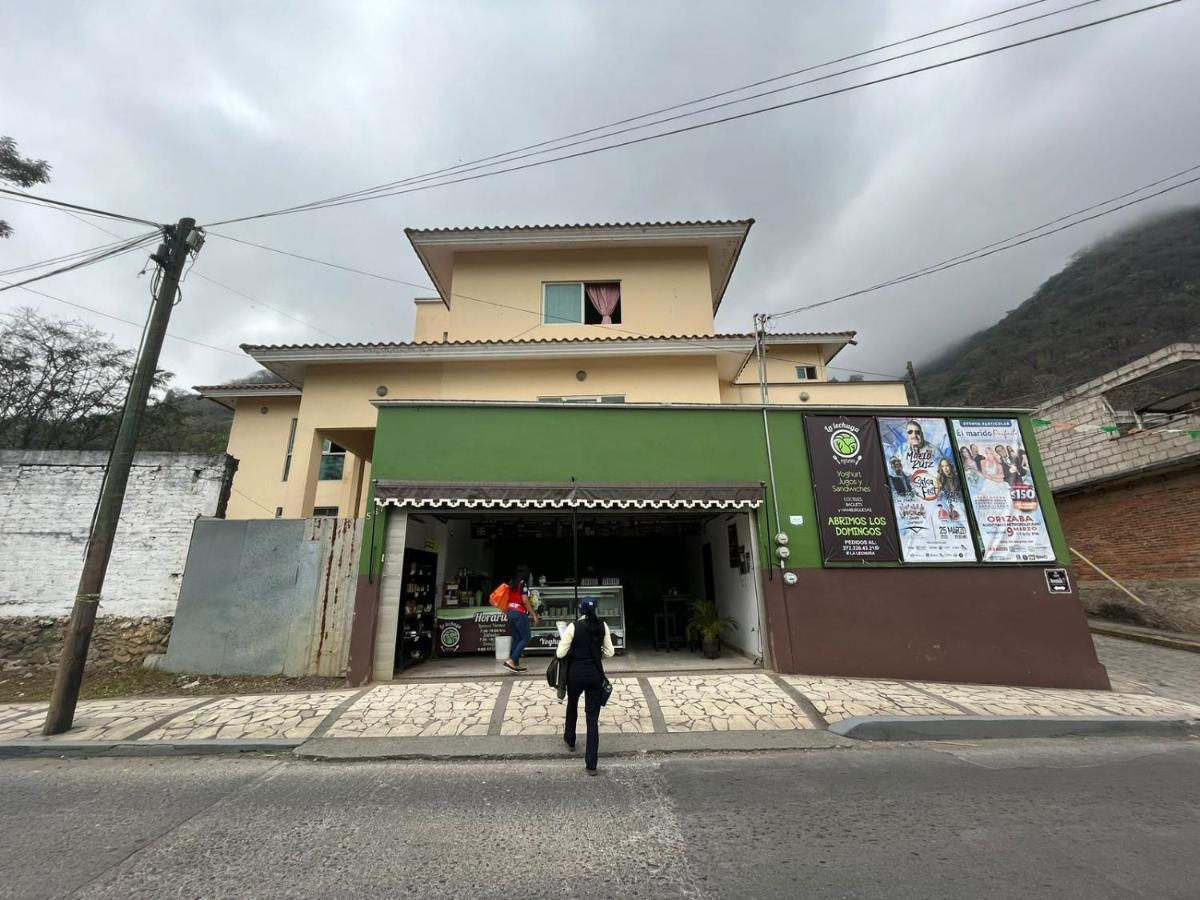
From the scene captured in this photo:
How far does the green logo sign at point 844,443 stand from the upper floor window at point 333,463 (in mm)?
15722

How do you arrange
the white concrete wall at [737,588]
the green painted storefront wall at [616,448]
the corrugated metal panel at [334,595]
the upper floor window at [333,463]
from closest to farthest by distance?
the corrugated metal panel at [334,595]
the green painted storefront wall at [616,448]
the white concrete wall at [737,588]
the upper floor window at [333,463]

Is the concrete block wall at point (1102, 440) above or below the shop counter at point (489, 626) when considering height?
above

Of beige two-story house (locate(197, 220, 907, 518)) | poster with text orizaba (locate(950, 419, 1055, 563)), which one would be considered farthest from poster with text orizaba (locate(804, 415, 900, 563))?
poster with text orizaba (locate(950, 419, 1055, 563))

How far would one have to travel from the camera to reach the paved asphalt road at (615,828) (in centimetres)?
333

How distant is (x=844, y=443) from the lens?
9750mm

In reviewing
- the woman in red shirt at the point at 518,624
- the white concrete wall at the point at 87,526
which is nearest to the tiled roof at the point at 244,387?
the white concrete wall at the point at 87,526

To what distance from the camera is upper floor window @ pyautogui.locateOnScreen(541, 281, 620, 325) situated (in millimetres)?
13945

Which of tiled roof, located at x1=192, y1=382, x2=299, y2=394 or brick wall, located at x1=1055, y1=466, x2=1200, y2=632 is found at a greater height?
tiled roof, located at x1=192, y1=382, x2=299, y2=394

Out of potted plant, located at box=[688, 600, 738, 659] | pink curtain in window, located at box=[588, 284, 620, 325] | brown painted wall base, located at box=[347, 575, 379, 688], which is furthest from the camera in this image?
pink curtain in window, located at box=[588, 284, 620, 325]

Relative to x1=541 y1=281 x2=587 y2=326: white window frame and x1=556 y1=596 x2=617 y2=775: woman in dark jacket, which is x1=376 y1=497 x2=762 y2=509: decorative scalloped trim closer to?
x1=556 y1=596 x2=617 y2=775: woman in dark jacket

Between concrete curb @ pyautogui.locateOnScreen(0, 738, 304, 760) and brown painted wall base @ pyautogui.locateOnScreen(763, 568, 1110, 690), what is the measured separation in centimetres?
760

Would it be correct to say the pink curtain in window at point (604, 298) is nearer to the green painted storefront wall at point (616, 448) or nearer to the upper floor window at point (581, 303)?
the upper floor window at point (581, 303)

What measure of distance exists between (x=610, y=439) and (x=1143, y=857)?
25.3 feet

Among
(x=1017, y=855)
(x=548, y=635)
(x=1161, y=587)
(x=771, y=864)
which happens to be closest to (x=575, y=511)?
(x=548, y=635)
